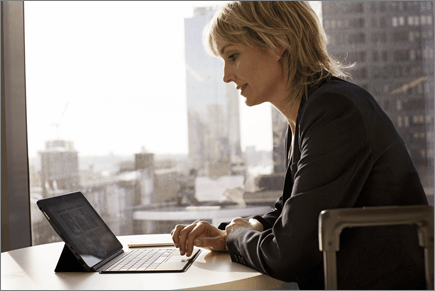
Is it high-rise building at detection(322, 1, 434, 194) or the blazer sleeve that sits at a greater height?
high-rise building at detection(322, 1, 434, 194)

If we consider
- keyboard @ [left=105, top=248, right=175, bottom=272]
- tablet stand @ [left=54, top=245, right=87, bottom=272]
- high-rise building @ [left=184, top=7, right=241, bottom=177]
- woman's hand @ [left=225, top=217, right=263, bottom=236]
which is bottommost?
keyboard @ [left=105, top=248, right=175, bottom=272]

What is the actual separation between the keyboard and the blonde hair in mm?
550

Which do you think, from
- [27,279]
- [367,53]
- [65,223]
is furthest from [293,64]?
[367,53]

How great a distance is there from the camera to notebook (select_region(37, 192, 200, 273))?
2.82 feet

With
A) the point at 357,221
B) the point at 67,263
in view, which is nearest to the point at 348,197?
the point at 357,221

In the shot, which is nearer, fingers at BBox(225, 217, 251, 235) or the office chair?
the office chair

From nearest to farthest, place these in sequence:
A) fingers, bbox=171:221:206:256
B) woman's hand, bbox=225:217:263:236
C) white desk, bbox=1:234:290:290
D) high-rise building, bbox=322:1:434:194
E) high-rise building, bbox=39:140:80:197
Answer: white desk, bbox=1:234:290:290 < fingers, bbox=171:221:206:256 < woman's hand, bbox=225:217:263:236 < high-rise building, bbox=322:1:434:194 < high-rise building, bbox=39:140:80:197

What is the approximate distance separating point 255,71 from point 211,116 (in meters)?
1.22

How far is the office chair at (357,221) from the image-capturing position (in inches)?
25.3

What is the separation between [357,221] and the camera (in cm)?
64

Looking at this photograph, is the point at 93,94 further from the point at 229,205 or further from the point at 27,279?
the point at 27,279

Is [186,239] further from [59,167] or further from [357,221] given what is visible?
[59,167]

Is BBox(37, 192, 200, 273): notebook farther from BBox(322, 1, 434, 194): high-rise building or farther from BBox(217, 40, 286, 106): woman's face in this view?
BBox(322, 1, 434, 194): high-rise building

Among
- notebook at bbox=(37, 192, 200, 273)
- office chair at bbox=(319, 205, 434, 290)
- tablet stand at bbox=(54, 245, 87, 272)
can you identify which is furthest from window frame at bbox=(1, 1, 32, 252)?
office chair at bbox=(319, 205, 434, 290)
